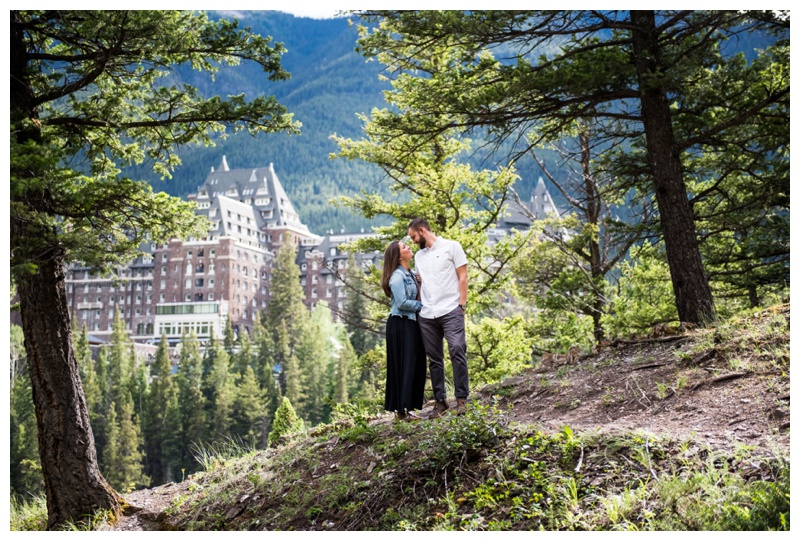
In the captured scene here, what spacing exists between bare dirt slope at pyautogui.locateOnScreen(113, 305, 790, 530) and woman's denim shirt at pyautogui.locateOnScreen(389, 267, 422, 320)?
1.05 metres

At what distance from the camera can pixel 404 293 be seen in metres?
5.95

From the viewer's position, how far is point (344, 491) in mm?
4938

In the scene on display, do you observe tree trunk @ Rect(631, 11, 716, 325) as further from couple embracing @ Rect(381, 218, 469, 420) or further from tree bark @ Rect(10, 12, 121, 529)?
tree bark @ Rect(10, 12, 121, 529)

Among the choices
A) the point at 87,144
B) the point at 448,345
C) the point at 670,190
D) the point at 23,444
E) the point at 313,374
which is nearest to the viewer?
the point at 448,345

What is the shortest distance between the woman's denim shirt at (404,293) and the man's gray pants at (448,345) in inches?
4.0

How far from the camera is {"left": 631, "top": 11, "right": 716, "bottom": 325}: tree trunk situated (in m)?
8.30

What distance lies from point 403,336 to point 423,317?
23cm

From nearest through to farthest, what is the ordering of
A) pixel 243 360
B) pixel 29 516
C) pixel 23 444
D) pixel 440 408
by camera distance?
1. pixel 440 408
2. pixel 29 516
3. pixel 23 444
4. pixel 243 360

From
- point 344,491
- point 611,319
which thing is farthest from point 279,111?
point 611,319

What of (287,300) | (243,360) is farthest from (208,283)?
(243,360)

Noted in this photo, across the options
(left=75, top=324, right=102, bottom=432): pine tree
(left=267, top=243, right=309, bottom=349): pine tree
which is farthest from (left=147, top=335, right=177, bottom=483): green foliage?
(left=267, top=243, right=309, bottom=349): pine tree

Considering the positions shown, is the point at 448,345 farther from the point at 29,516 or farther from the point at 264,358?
the point at 264,358
